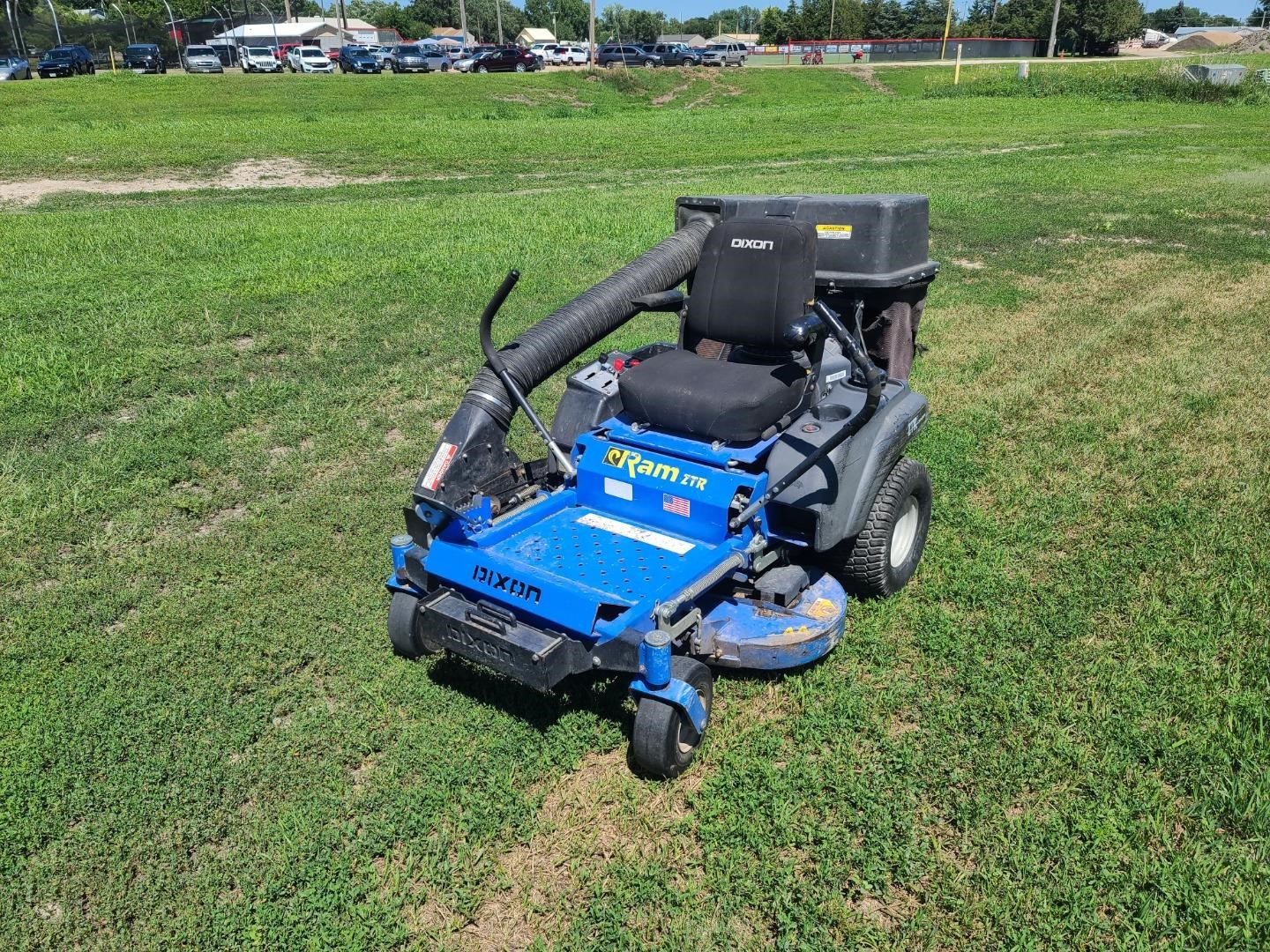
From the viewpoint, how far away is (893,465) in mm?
4637

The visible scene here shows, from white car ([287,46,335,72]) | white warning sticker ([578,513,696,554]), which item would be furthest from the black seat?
white car ([287,46,335,72])

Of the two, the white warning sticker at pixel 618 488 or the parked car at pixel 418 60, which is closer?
the white warning sticker at pixel 618 488

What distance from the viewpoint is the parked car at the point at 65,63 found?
1492 inches

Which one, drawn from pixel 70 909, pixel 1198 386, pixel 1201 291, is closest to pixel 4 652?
pixel 70 909

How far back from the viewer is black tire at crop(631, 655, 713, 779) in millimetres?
3355

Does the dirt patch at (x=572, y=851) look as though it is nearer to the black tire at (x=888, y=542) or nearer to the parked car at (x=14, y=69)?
the black tire at (x=888, y=542)

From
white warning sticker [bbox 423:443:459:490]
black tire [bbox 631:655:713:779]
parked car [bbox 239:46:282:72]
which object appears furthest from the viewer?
parked car [bbox 239:46:282:72]

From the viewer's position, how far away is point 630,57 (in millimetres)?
47969

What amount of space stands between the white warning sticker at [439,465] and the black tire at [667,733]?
4.43ft

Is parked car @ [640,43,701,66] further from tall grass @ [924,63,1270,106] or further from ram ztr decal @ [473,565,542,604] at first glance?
ram ztr decal @ [473,565,542,604]

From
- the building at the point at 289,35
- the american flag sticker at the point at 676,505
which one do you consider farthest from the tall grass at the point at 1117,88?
the building at the point at 289,35

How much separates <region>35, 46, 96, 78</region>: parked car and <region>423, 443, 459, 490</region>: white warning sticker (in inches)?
1717

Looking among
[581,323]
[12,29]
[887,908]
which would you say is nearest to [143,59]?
[12,29]

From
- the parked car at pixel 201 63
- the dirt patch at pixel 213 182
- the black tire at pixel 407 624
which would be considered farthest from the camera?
the parked car at pixel 201 63
